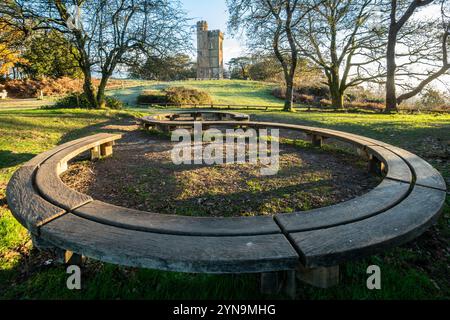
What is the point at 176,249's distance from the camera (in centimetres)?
138

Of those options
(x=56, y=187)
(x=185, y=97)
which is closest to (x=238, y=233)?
(x=56, y=187)

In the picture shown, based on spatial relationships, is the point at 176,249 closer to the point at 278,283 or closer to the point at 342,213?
Answer: the point at 278,283

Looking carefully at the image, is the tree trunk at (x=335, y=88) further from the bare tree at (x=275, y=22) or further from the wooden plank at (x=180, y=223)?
the wooden plank at (x=180, y=223)

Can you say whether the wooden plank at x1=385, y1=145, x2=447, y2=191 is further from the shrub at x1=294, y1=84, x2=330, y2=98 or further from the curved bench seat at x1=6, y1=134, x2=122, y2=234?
the shrub at x1=294, y1=84, x2=330, y2=98

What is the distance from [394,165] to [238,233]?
2.22 meters

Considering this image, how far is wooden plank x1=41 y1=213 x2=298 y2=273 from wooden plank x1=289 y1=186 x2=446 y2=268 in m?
0.11

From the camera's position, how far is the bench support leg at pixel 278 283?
1688mm

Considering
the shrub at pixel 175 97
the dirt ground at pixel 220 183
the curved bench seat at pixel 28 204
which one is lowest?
the dirt ground at pixel 220 183

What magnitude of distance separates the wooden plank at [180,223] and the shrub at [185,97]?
21068 mm

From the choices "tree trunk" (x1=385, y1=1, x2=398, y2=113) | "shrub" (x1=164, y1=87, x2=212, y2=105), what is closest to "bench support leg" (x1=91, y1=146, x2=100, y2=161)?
"tree trunk" (x1=385, y1=1, x2=398, y2=113)

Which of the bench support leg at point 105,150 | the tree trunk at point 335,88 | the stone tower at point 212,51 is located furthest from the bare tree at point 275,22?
the stone tower at point 212,51

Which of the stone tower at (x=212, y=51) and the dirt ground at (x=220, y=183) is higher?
the stone tower at (x=212, y=51)

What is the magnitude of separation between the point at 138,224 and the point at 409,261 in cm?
202
